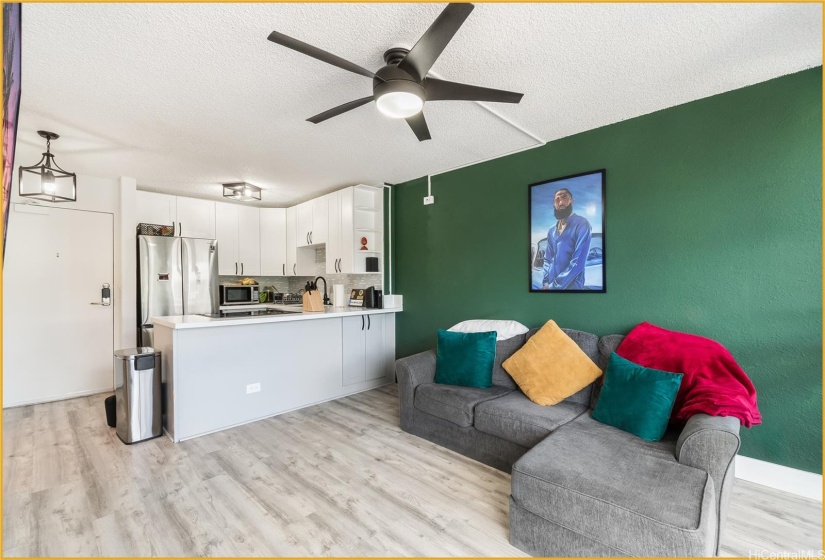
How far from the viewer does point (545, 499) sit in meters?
1.89

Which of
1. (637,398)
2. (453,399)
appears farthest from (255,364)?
(637,398)

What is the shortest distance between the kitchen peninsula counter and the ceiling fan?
2.08 meters

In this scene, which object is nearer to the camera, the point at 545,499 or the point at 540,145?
the point at 545,499

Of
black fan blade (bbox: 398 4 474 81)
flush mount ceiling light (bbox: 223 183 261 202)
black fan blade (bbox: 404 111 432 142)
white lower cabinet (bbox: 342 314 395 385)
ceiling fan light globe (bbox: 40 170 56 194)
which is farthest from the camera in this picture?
flush mount ceiling light (bbox: 223 183 261 202)

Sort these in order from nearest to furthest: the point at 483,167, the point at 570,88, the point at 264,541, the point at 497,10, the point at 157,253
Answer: the point at 497,10
the point at 264,541
the point at 570,88
the point at 483,167
the point at 157,253

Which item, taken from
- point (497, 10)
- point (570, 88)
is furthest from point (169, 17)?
point (570, 88)

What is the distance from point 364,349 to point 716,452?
129 inches

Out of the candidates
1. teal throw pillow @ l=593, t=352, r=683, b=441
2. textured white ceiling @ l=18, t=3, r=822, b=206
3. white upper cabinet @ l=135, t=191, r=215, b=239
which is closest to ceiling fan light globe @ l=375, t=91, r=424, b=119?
textured white ceiling @ l=18, t=3, r=822, b=206

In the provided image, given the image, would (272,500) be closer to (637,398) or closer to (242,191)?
(637,398)

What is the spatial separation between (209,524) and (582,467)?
6.41ft

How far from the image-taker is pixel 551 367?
9.48 feet

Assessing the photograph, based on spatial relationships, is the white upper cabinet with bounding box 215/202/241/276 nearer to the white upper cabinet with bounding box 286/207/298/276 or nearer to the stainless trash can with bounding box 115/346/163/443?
the white upper cabinet with bounding box 286/207/298/276

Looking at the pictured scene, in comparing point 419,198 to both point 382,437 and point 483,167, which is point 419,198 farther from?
point 382,437

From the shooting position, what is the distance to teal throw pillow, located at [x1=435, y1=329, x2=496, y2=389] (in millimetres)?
3212
